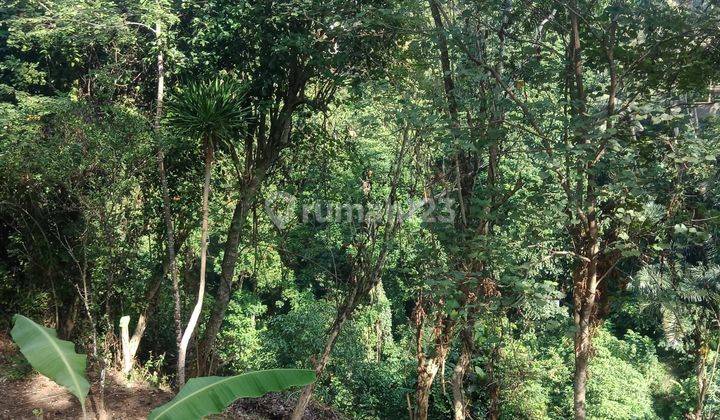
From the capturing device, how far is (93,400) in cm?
557

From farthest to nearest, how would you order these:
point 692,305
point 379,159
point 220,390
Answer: point 379,159, point 692,305, point 220,390

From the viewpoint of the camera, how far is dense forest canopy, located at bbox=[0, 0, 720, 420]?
4.36 metres

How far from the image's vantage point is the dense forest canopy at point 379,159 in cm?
436

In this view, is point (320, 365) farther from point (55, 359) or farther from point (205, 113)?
point (55, 359)

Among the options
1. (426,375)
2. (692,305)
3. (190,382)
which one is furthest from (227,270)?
(692,305)

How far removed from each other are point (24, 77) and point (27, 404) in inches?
167

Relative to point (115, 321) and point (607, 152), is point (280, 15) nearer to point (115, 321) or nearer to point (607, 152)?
point (607, 152)

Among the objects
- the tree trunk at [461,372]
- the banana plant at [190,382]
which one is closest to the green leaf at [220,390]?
the banana plant at [190,382]

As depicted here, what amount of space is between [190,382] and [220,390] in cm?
19

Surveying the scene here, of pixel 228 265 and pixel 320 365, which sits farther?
pixel 228 265

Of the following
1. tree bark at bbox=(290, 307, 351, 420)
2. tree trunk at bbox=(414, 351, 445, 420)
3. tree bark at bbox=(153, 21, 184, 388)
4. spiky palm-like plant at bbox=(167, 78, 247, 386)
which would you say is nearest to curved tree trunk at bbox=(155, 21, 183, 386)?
tree bark at bbox=(153, 21, 184, 388)

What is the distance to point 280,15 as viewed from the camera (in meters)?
6.24

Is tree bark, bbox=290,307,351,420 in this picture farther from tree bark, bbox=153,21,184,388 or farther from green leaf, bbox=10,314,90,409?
green leaf, bbox=10,314,90,409

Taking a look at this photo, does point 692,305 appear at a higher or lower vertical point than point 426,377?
higher
